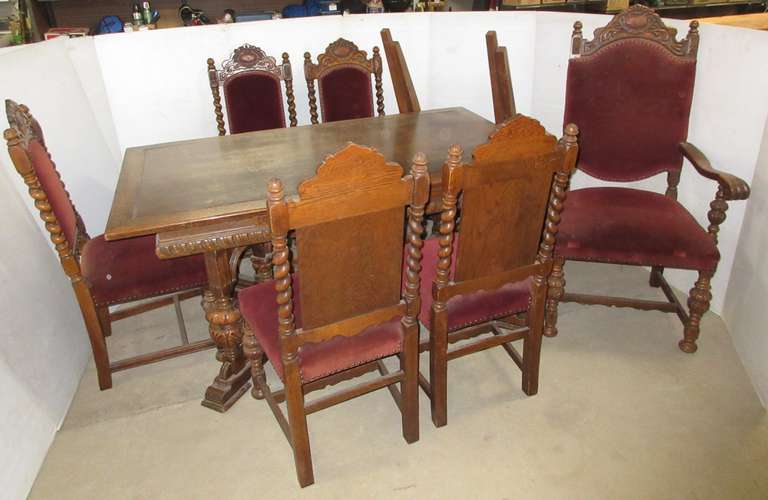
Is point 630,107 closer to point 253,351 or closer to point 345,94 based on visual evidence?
point 345,94

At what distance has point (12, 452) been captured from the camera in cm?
163

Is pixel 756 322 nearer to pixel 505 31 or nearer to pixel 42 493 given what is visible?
pixel 505 31

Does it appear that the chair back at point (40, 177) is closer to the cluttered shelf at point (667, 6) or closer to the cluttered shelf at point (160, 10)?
the cluttered shelf at point (160, 10)

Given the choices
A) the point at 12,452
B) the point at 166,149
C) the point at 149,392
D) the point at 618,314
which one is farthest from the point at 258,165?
the point at 618,314

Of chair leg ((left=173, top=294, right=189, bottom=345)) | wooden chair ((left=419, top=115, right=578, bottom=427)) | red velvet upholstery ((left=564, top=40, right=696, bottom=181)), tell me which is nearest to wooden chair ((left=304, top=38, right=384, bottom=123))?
red velvet upholstery ((left=564, top=40, right=696, bottom=181))

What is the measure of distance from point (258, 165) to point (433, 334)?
89cm

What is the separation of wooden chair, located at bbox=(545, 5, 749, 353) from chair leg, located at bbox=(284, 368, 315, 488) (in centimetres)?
116

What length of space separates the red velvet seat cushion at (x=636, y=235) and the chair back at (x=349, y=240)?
0.90m

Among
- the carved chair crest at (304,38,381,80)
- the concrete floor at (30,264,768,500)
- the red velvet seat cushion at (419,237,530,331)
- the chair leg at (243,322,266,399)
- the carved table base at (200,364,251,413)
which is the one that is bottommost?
the concrete floor at (30,264,768,500)

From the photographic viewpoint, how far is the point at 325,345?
1520 mm

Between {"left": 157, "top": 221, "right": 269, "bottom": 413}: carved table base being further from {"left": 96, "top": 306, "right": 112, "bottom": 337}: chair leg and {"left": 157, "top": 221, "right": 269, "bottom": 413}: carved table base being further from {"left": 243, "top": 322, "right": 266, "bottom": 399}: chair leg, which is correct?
{"left": 96, "top": 306, "right": 112, "bottom": 337}: chair leg

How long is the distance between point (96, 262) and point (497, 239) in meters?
1.41

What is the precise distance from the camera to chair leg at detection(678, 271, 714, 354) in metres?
2.09

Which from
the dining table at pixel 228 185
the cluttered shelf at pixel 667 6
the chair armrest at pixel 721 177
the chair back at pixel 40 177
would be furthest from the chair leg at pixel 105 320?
the cluttered shelf at pixel 667 6
